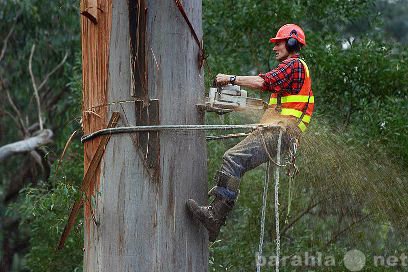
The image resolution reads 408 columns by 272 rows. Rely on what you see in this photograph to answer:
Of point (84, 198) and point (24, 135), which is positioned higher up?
point (84, 198)

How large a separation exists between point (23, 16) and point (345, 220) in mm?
7697

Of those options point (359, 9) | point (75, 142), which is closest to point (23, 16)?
point (75, 142)

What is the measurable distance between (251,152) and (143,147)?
2.89 feet

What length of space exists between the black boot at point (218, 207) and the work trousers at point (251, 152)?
2.3 inches

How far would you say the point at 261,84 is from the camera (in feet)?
20.5

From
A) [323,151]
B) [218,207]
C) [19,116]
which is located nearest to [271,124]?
[218,207]

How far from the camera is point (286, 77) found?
253 inches

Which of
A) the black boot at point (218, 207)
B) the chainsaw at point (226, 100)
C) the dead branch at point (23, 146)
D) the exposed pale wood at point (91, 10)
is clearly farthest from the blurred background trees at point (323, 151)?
the exposed pale wood at point (91, 10)

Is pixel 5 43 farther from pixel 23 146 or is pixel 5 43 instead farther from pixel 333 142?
pixel 333 142

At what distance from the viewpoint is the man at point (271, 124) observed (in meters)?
5.93

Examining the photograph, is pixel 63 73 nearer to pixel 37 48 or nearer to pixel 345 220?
pixel 37 48

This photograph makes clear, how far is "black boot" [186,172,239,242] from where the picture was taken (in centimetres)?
563

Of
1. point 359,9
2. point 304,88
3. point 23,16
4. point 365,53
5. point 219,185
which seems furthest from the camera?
point 23,16

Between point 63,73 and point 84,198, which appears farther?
point 63,73
